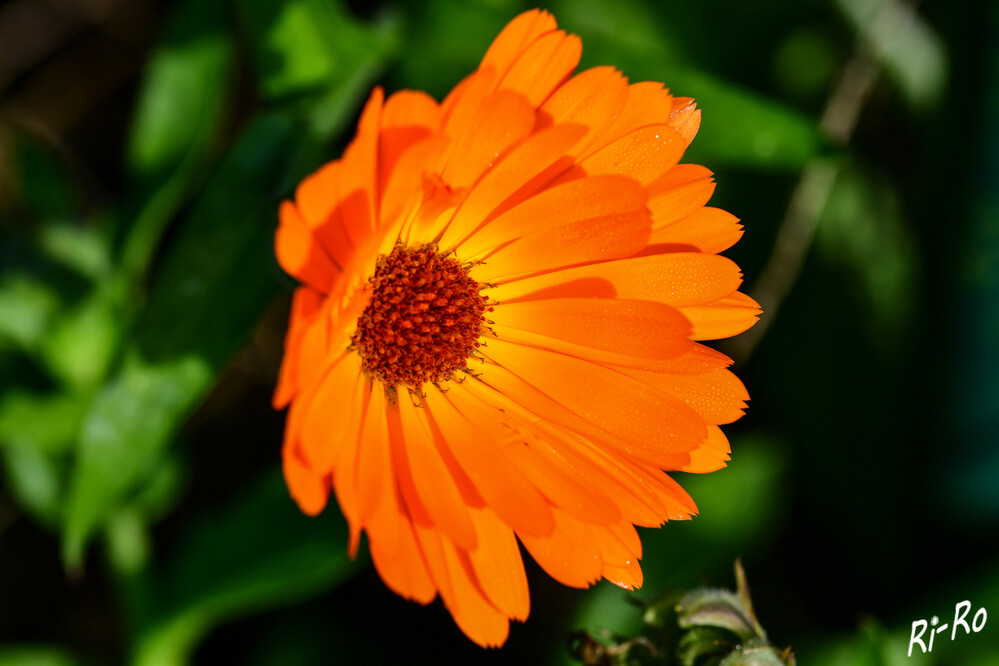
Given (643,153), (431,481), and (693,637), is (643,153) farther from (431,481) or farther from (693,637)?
(693,637)

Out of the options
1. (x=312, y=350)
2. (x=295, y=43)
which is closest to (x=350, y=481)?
(x=312, y=350)

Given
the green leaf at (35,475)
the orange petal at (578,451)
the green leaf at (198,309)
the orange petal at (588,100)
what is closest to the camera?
the orange petal at (588,100)

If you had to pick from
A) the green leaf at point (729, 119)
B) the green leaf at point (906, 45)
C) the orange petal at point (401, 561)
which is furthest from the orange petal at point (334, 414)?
the green leaf at point (906, 45)

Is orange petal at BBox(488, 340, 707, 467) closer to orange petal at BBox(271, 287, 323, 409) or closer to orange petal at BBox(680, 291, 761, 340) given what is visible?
orange petal at BBox(680, 291, 761, 340)

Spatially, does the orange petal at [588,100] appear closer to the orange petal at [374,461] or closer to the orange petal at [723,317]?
the orange petal at [723,317]

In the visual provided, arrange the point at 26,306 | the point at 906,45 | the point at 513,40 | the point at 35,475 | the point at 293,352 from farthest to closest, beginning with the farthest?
the point at 906,45 → the point at 35,475 → the point at 26,306 → the point at 513,40 → the point at 293,352

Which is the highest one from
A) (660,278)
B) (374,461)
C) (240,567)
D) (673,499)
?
(660,278)

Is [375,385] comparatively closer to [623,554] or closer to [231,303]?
[231,303]
